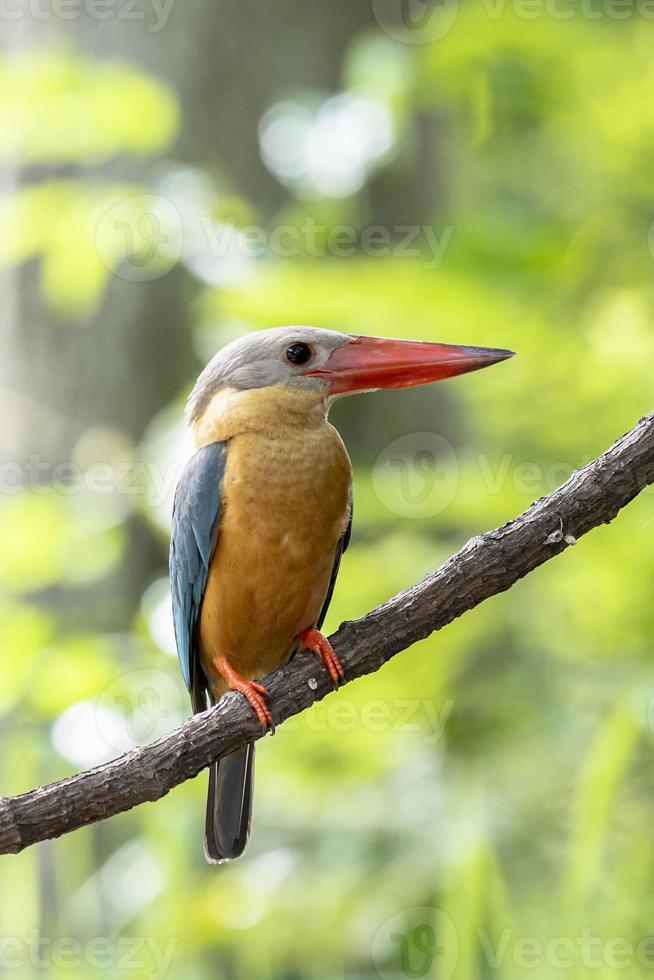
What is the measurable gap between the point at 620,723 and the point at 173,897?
1783mm

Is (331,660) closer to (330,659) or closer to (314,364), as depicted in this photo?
(330,659)

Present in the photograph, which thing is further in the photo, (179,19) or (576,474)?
(179,19)

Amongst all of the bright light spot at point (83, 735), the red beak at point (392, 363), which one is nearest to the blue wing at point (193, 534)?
the red beak at point (392, 363)

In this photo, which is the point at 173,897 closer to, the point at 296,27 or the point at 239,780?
the point at 239,780

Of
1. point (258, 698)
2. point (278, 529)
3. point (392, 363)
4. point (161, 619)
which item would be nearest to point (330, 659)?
point (258, 698)

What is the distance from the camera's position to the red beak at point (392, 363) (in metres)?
2.38

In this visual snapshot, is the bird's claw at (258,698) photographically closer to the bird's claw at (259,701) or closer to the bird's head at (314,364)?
the bird's claw at (259,701)

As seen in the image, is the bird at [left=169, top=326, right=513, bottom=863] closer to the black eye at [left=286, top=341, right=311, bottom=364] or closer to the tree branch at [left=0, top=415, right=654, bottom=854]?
the black eye at [left=286, top=341, right=311, bottom=364]

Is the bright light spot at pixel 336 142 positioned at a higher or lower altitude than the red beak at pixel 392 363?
higher

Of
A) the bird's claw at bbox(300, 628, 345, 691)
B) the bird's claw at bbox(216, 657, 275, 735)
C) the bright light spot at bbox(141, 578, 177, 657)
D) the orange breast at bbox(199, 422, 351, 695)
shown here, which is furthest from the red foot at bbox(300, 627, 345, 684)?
the bright light spot at bbox(141, 578, 177, 657)

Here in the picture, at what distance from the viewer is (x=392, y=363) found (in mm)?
2512

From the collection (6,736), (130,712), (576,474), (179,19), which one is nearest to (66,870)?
(6,736)

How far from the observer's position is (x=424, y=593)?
2.03 metres

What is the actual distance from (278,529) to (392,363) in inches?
19.2
